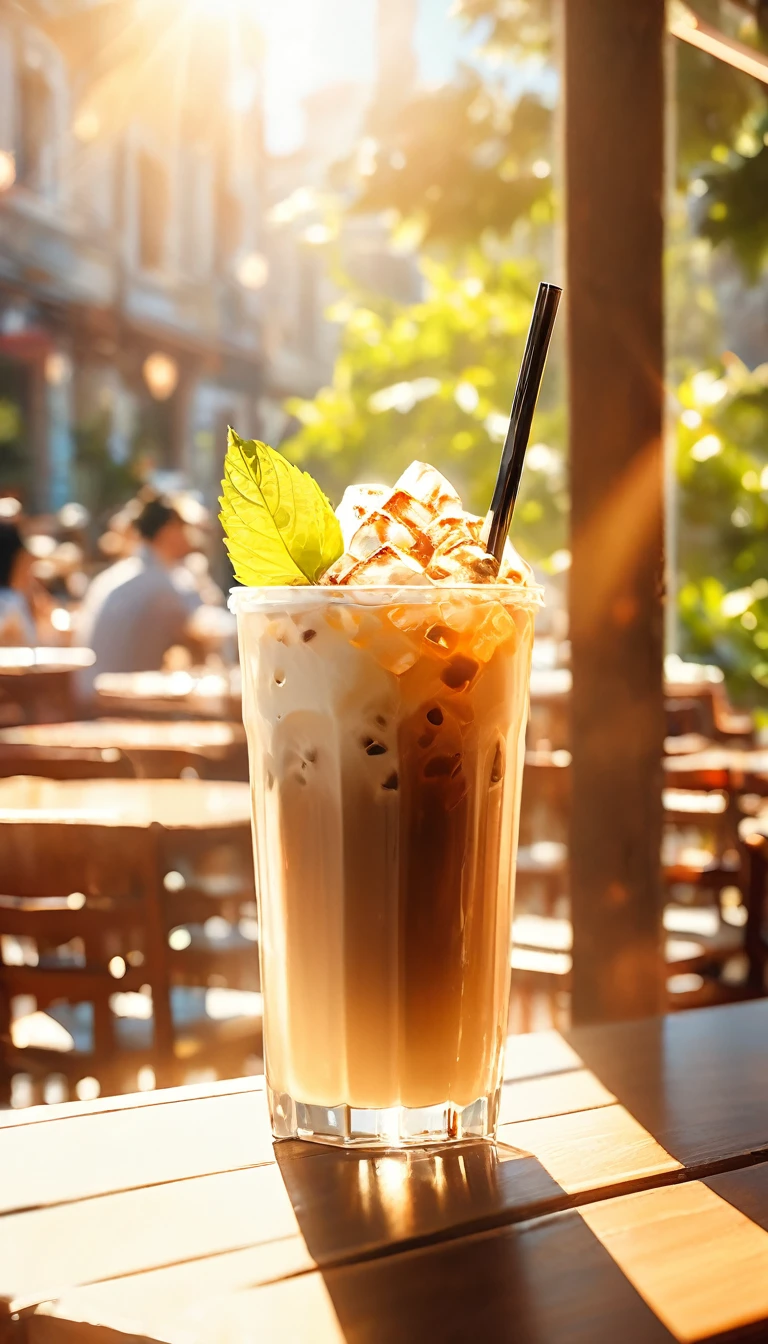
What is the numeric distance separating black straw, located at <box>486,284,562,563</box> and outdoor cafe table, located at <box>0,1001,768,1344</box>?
31 cm

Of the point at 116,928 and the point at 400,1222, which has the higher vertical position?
the point at 400,1222

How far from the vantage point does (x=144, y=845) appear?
184 cm

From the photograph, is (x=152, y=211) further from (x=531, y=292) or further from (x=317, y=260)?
(x=531, y=292)

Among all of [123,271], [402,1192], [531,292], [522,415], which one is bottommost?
[402,1192]

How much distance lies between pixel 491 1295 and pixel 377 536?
36 cm

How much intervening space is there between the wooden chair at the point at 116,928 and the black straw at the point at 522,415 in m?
1.21

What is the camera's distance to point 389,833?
67 cm

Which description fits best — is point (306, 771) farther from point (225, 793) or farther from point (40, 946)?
point (225, 793)

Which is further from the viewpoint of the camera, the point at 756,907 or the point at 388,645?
the point at 756,907

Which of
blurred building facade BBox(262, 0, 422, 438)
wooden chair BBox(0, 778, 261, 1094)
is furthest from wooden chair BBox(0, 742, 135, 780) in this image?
blurred building facade BBox(262, 0, 422, 438)

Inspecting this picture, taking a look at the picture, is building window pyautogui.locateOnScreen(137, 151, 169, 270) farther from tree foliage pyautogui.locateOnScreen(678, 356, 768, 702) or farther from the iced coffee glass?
the iced coffee glass

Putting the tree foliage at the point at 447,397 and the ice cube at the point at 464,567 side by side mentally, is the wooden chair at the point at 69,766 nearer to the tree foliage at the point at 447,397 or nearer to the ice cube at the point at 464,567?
the ice cube at the point at 464,567

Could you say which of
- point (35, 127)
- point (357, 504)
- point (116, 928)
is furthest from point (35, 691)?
point (35, 127)

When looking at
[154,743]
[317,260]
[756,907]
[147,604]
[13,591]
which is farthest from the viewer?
[317,260]
